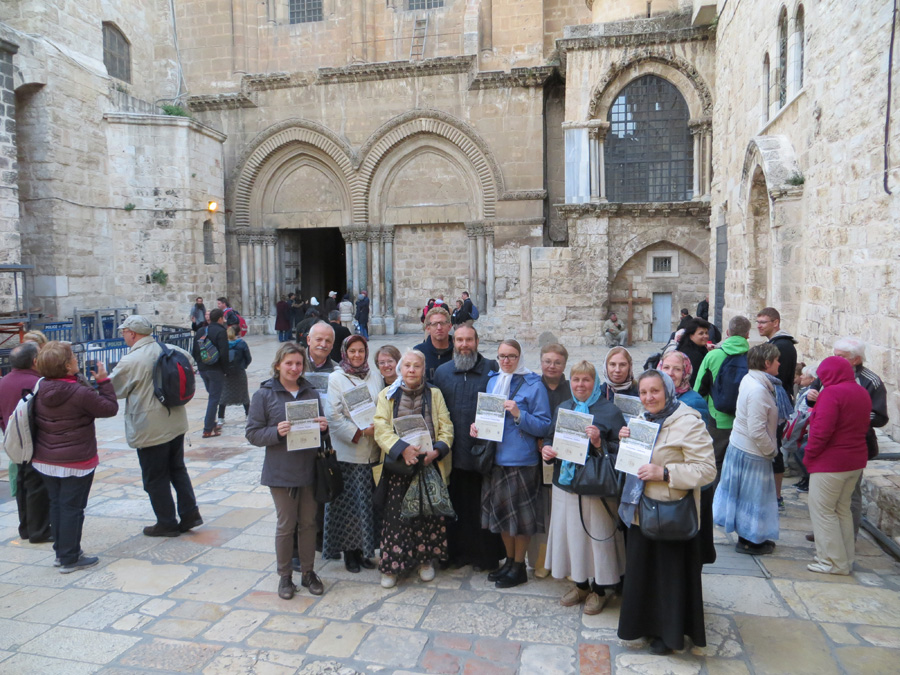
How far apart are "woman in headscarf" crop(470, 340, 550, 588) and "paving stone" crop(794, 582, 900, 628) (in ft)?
5.68

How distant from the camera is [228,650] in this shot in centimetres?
357

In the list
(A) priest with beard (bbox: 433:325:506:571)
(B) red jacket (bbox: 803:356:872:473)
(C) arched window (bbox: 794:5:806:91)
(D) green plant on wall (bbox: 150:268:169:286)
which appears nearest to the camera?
(B) red jacket (bbox: 803:356:872:473)

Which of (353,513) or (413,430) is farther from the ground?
(413,430)

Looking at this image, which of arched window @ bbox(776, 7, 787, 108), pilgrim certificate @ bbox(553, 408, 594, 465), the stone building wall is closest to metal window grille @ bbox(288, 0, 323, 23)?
the stone building wall

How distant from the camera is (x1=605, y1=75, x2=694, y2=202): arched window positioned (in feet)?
52.5

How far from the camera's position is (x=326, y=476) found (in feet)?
13.5

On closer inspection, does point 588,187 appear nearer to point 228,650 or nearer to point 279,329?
point 279,329

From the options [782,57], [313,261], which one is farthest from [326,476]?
[313,261]

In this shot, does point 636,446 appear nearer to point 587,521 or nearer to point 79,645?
point 587,521

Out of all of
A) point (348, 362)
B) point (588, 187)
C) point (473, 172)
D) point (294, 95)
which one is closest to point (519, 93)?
point (473, 172)

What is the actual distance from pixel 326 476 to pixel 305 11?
19.3 m

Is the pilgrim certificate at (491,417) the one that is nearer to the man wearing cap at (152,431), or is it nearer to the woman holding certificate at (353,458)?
the woman holding certificate at (353,458)

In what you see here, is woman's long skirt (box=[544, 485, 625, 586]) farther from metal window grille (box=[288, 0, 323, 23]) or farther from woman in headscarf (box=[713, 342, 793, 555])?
metal window grille (box=[288, 0, 323, 23])

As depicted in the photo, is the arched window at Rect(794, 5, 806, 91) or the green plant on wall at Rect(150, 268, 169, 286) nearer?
the arched window at Rect(794, 5, 806, 91)
